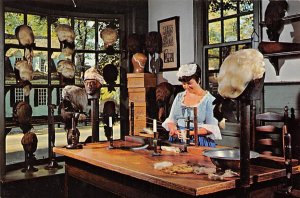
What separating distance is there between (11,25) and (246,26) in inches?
107

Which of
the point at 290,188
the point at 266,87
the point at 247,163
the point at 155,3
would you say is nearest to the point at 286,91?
the point at 266,87

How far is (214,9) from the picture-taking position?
489 cm

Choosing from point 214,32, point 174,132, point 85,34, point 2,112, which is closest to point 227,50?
point 214,32

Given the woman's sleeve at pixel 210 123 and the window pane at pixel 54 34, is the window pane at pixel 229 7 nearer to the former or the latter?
the woman's sleeve at pixel 210 123

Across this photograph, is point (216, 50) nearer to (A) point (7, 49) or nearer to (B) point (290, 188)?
(A) point (7, 49)

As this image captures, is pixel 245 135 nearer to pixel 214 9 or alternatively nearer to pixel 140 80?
pixel 214 9

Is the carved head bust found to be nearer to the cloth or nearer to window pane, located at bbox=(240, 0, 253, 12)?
the cloth

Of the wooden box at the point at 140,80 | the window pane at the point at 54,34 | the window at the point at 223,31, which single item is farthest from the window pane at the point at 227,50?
the window pane at the point at 54,34

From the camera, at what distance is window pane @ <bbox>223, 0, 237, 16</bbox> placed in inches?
181

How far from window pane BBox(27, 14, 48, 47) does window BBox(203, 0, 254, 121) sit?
6.61 feet

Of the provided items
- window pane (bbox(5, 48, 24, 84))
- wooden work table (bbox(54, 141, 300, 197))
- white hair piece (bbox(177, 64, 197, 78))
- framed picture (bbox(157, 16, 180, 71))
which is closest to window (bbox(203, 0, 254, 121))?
framed picture (bbox(157, 16, 180, 71))

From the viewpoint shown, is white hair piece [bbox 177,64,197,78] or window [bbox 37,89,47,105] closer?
white hair piece [bbox 177,64,197,78]

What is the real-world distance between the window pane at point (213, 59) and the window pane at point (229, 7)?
46cm

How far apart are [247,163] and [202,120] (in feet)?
4.89
